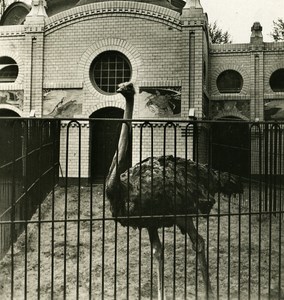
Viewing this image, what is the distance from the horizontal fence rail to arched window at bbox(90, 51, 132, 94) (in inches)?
183

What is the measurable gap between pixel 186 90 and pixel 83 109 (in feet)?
11.5

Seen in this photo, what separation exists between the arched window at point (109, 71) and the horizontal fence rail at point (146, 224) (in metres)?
4.64

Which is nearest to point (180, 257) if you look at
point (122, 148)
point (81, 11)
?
point (122, 148)

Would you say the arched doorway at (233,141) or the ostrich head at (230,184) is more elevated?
the arched doorway at (233,141)

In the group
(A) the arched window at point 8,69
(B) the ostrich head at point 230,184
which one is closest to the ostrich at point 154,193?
(B) the ostrich head at point 230,184

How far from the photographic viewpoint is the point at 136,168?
473 centimetres

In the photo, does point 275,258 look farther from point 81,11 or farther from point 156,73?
point 81,11

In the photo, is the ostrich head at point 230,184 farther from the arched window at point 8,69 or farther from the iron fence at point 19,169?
the arched window at point 8,69

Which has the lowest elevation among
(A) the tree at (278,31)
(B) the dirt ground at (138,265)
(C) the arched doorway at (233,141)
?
(B) the dirt ground at (138,265)

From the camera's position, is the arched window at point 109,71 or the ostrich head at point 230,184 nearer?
the ostrich head at point 230,184

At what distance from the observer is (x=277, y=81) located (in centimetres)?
1606

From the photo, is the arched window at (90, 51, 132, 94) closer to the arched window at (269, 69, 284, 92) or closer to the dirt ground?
the dirt ground

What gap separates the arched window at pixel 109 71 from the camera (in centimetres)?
1289

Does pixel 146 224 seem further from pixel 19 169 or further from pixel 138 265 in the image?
pixel 19 169
